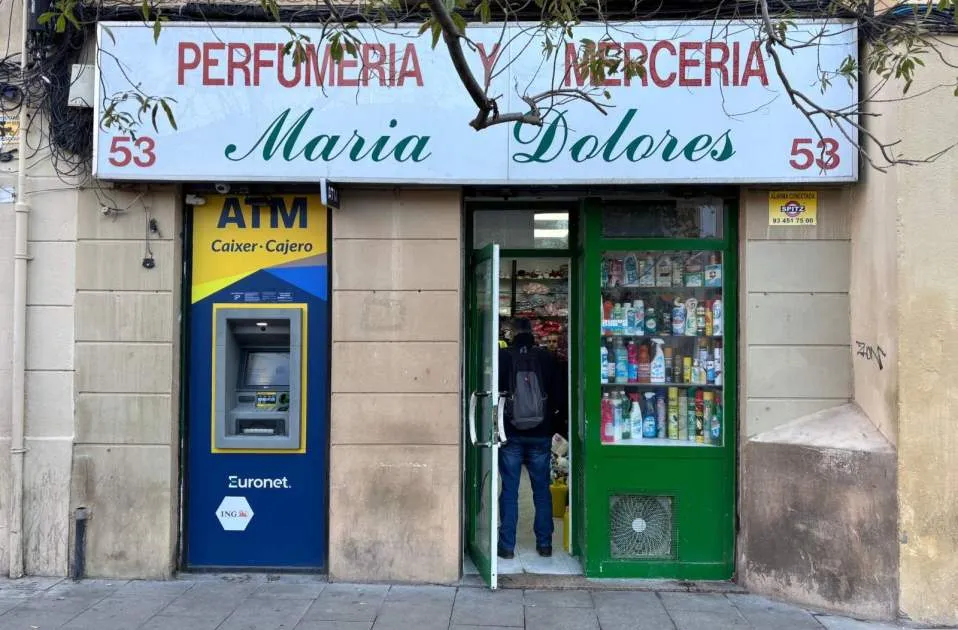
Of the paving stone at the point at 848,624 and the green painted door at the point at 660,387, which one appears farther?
the green painted door at the point at 660,387

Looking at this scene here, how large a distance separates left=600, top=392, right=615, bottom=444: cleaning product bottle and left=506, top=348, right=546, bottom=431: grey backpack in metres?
0.46

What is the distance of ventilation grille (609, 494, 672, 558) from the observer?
544cm

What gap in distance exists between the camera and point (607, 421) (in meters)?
5.60

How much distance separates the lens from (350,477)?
5273 mm

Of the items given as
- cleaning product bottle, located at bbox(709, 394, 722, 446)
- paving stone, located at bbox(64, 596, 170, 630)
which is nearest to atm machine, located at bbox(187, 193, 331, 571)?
paving stone, located at bbox(64, 596, 170, 630)

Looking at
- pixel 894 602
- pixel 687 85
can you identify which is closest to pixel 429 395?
pixel 687 85

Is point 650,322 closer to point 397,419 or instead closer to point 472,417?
point 472,417

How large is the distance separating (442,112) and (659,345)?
235cm

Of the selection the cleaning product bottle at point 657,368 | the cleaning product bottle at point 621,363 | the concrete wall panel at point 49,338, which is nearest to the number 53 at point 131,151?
the concrete wall panel at point 49,338

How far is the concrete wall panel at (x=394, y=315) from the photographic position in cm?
532

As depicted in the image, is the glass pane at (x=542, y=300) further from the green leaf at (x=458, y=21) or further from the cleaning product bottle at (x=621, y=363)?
the green leaf at (x=458, y=21)

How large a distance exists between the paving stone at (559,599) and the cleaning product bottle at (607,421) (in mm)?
1115

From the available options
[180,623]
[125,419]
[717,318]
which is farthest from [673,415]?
[125,419]

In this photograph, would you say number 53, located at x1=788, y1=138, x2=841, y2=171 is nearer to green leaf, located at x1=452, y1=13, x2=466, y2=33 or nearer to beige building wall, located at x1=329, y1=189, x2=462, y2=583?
beige building wall, located at x1=329, y1=189, x2=462, y2=583
